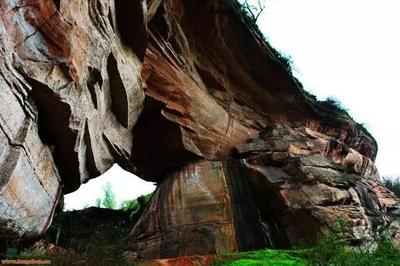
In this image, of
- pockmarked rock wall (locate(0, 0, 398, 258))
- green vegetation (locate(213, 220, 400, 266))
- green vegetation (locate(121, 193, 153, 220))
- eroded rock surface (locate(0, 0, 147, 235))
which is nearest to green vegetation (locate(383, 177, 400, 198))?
pockmarked rock wall (locate(0, 0, 398, 258))

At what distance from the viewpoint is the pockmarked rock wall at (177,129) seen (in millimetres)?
6664

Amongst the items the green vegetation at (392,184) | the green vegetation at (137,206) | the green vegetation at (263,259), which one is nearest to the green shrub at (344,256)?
the green vegetation at (263,259)

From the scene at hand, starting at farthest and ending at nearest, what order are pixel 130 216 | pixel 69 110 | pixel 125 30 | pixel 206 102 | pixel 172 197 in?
pixel 130 216 < pixel 206 102 < pixel 172 197 < pixel 125 30 < pixel 69 110

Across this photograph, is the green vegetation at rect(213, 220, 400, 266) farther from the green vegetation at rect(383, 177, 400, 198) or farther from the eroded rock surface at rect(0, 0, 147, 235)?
the green vegetation at rect(383, 177, 400, 198)

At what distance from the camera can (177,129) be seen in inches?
489

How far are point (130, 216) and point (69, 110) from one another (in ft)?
27.8

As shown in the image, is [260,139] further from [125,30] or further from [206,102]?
[125,30]

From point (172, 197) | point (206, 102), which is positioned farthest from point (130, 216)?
point (206, 102)

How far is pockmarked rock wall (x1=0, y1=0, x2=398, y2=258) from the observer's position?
6.66 m

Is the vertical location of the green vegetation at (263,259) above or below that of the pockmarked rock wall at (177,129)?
below

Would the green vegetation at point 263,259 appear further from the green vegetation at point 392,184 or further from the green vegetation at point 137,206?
the green vegetation at point 392,184

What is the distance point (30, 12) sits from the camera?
255 inches

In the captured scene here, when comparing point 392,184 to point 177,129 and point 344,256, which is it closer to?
point 177,129

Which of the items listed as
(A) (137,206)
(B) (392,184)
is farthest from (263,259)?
(B) (392,184)
